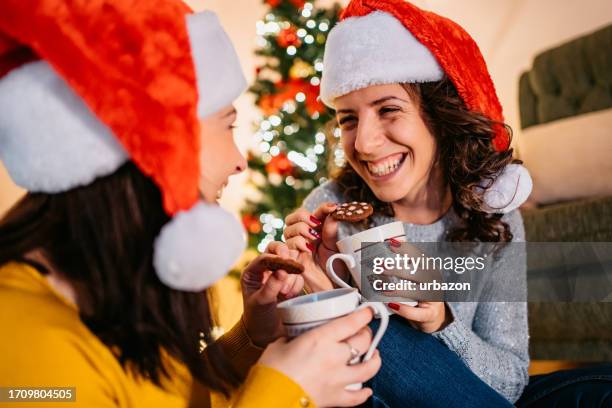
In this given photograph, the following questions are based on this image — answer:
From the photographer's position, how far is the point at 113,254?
2.48 feet

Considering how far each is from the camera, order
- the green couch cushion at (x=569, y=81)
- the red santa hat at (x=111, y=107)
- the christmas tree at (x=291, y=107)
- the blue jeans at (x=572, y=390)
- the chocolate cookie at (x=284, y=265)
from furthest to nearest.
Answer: the christmas tree at (x=291, y=107) → the green couch cushion at (x=569, y=81) → the blue jeans at (x=572, y=390) → the chocolate cookie at (x=284, y=265) → the red santa hat at (x=111, y=107)

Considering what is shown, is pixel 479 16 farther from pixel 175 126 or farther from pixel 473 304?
pixel 175 126

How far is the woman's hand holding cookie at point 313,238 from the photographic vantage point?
1.25 meters

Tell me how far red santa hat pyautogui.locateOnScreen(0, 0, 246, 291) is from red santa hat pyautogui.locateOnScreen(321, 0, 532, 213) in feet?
1.97

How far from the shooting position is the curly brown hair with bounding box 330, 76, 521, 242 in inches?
51.7

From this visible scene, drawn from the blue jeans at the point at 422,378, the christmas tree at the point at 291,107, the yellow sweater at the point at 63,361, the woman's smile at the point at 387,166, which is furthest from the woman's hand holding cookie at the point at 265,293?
the christmas tree at the point at 291,107

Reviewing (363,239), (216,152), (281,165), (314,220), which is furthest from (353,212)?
(281,165)

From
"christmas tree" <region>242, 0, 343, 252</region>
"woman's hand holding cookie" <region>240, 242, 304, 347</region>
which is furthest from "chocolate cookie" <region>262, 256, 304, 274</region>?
"christmas tree" <region>242, 0, 343, 252</region>

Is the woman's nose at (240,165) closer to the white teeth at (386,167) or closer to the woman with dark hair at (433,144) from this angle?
the woman with dark hair at (433,144)

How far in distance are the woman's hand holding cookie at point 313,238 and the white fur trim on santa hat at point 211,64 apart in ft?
1.62

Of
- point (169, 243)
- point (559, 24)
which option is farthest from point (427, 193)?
point (559, 24)

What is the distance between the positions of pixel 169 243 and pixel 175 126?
0.45ft

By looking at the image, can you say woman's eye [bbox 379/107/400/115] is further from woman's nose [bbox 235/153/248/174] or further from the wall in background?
the wall in background

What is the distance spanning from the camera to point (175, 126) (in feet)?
2.31
